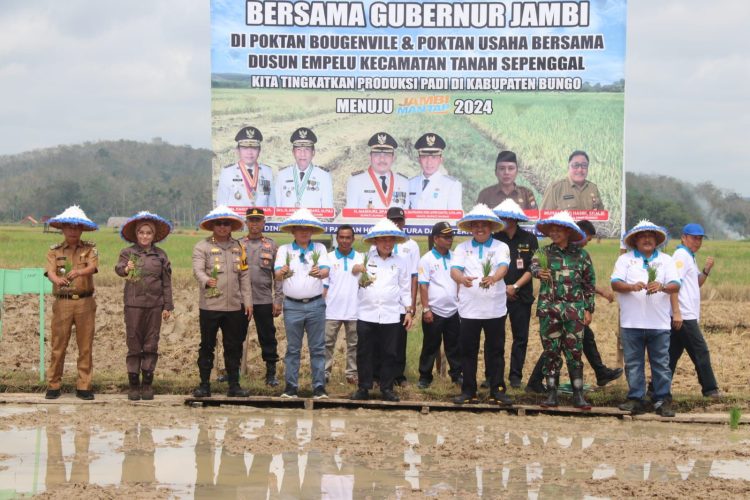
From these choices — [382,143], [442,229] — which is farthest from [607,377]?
[382,143]

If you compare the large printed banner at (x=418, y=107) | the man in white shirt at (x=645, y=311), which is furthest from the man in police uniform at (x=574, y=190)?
the man in white shirt at (x=645, y=311)

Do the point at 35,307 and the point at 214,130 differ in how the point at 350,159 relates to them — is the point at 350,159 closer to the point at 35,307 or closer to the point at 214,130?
the point at 214,130

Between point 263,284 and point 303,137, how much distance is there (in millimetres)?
1849

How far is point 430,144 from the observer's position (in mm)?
11805

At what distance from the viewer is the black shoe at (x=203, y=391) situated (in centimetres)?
1042

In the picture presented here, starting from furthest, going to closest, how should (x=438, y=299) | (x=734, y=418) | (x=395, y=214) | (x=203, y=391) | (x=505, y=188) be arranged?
1. (x=505, y=188)
2. (x=395, y=214)
3. (x=438, y=299)
4. (x=203, y=391)
5. (x=734, y=418)

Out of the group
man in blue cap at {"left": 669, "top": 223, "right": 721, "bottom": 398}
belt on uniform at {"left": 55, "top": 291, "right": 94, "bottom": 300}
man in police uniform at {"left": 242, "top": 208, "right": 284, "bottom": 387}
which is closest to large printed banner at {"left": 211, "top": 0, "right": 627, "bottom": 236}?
man in police uniform at {"left": 242, "top": 208, "right": 284, "bottom": 387}

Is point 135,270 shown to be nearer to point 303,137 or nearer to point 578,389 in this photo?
point 303,137

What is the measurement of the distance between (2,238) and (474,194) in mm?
32067

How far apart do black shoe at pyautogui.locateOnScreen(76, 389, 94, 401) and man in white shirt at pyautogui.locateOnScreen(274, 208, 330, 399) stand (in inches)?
73.8

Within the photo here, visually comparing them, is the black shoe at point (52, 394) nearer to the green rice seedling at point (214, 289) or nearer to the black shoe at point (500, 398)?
the green rice seedling at point (214, 289)

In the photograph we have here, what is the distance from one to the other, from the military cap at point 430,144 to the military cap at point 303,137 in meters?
1.14

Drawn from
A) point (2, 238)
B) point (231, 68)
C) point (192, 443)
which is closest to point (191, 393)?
point (192, 443)

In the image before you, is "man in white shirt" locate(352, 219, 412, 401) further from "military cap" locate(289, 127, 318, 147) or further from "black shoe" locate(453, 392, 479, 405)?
"military cap" locate(289, 127, 318, 147)
